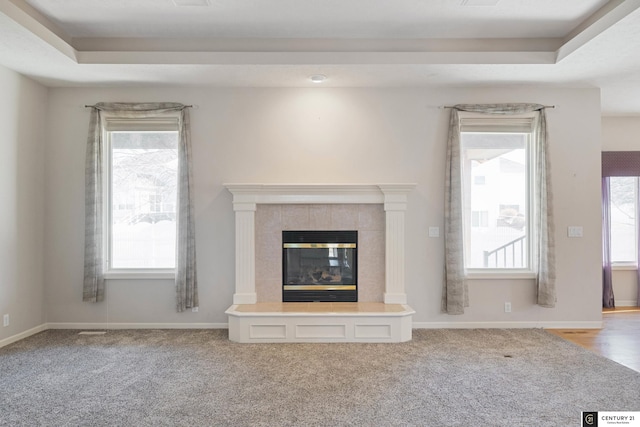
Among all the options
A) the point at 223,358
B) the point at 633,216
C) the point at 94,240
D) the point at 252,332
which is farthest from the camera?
the point at 633,216

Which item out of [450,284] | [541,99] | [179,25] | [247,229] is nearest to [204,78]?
[179,25]

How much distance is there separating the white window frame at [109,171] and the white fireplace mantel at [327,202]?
0.88 m

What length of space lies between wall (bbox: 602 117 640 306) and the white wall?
24.5 ft

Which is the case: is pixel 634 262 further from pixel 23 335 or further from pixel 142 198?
pixel 23 335

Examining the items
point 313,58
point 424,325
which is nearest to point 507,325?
point 424,325

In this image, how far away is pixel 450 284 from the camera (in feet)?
15.3

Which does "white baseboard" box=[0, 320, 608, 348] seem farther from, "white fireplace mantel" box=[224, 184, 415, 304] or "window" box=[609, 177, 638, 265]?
"window" box=[609, 177, 638, 265]

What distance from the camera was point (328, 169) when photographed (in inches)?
189

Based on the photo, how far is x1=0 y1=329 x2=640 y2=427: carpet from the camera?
8.61 feet

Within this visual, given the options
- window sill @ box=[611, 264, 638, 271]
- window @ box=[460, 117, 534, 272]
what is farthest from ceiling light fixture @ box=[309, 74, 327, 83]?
window sill @ box=[611, 264, 638, 271]

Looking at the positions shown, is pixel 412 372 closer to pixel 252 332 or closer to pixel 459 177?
pixel 252 332

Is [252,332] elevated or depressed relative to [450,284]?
depressed

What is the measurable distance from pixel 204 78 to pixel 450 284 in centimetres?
350

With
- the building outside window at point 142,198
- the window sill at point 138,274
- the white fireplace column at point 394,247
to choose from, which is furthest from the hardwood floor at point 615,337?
the building outside window at point 142,198
